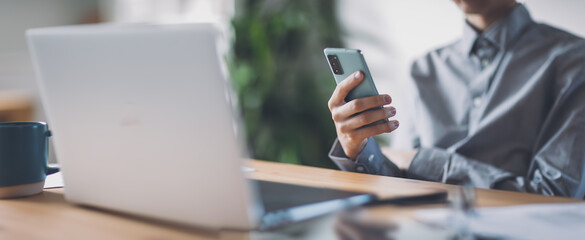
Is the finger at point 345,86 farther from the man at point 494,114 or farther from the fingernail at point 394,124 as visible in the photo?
the fingernail at point 394,124

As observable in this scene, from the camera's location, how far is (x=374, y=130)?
1124 mm

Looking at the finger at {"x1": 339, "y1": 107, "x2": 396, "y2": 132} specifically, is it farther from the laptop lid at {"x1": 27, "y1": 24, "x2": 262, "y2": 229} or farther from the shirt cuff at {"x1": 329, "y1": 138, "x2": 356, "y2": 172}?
the laptop lid at {"x1": 27, "y1": 24, "x2": 262, "y2": 229}

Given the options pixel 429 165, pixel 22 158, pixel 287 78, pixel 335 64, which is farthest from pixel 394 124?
pixel 287 78

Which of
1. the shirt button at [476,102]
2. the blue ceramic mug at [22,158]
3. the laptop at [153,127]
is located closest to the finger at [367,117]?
the laptop at [153,127]

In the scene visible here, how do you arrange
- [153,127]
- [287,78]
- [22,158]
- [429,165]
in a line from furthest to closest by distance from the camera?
[287,78]
[429,165]
[22,158]
[153,127]

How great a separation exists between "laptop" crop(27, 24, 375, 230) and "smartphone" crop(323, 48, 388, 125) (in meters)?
0.25

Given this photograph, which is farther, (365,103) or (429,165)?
(429,165)

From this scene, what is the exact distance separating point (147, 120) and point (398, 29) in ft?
6.20

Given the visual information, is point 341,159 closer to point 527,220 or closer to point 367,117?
point 367,117

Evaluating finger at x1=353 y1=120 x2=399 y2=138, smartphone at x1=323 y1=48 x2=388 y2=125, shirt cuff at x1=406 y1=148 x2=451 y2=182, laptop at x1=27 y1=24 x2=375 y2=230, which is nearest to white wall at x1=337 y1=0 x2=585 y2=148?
shirt cuff at x1=406 y1=148 x2=451 y2=182

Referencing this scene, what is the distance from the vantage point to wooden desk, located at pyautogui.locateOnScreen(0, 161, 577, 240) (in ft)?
2.25

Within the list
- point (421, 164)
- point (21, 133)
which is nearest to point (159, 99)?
point (21, 133)

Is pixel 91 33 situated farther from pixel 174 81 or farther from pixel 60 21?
pixel 60 21

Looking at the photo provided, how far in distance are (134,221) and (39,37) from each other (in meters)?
0.30
